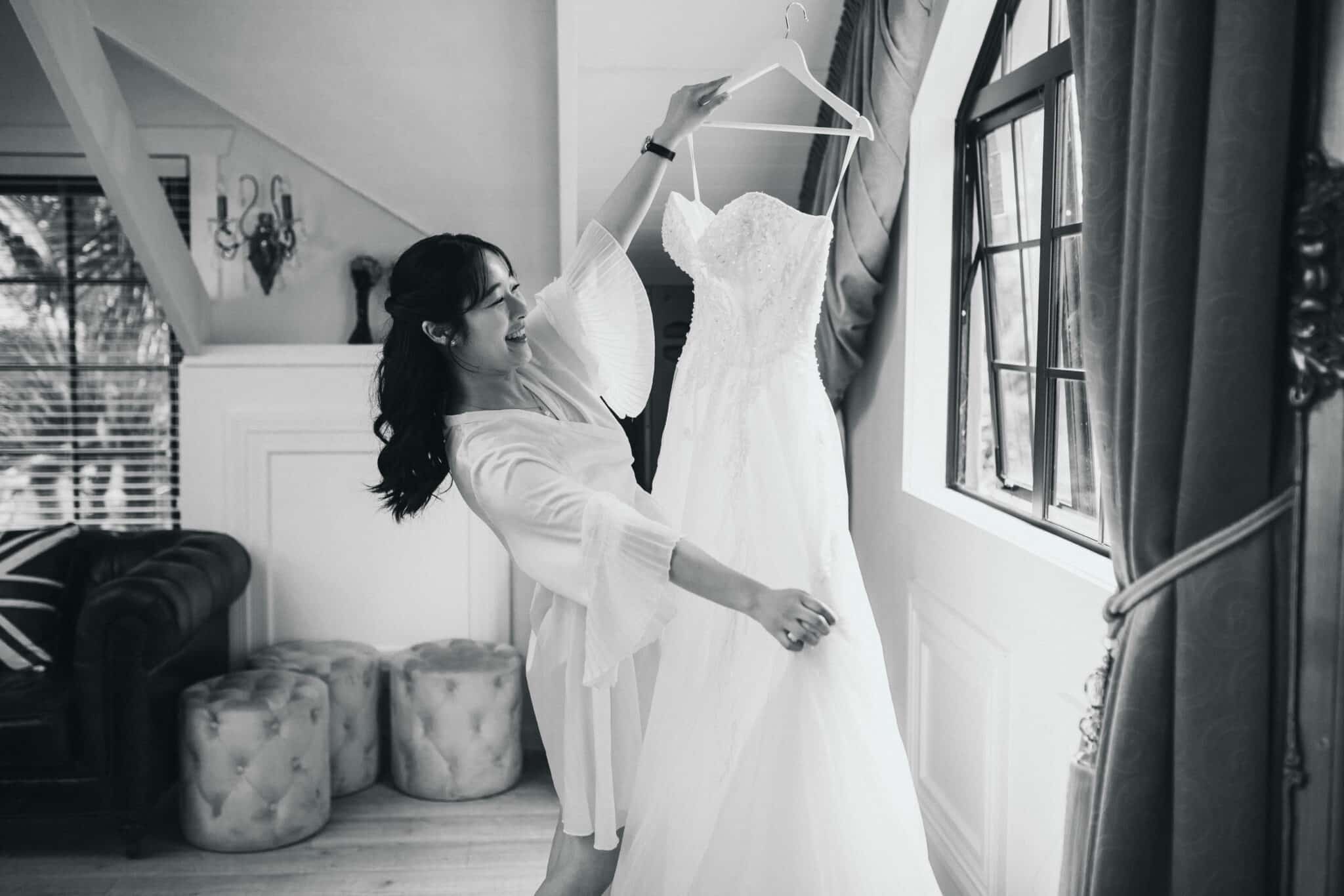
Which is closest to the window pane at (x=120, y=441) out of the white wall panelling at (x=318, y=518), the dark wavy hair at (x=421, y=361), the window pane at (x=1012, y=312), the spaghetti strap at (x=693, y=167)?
the white wall panelling at (x=318, y=518)

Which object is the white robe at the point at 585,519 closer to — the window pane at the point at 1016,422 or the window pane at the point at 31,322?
the window pane at the point at 1016,422

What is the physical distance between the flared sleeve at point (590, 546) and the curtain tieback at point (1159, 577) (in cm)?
55

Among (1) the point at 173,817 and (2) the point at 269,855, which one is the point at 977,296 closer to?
(2) the point at 269,855

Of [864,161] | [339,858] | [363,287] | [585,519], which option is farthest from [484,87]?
[339,858]

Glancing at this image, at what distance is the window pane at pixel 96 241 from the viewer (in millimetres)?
3943

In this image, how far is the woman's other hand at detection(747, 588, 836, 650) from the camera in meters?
1.44

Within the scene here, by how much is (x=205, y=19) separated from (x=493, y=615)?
2030 millimetres

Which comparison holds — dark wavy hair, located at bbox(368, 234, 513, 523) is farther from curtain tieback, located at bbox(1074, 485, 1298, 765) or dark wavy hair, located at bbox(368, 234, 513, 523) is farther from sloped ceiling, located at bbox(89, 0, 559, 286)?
sloped ceiling, located at bbox(89, 0, 559, 286)

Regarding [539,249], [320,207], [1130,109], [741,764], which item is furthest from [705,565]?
[320,207]

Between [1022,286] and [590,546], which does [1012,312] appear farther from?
[590,546]

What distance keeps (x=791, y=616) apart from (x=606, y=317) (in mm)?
640

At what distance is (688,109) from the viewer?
1.71 meters

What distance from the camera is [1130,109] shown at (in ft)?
3.83

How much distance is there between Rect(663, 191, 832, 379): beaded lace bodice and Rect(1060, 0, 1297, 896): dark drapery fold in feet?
3.05
